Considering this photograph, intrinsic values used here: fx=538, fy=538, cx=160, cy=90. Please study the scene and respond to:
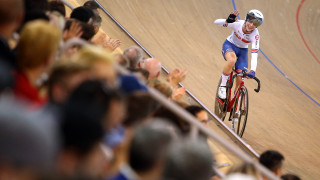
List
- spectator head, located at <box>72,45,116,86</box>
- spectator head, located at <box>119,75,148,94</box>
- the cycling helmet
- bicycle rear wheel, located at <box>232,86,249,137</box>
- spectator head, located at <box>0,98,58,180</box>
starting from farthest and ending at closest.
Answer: the cycling helmet
bicycle rear wheel, located at <box>232,86,249,137</box>
spectator head, located at <box>119,75,148,94</box>
spectator head, located at <box>72,45,116,86</box>
spectator head, located at <box>0,98,58,180</box>

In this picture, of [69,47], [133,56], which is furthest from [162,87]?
[133,56]

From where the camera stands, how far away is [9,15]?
2.87m

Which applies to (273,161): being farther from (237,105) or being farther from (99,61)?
(237,105)

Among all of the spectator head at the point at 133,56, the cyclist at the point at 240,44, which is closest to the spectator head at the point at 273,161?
the spectator head at the point at 133,56

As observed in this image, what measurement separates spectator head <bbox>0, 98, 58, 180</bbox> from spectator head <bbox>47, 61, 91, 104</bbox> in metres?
0.93

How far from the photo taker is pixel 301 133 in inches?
364

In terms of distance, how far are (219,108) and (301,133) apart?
177 centimetres

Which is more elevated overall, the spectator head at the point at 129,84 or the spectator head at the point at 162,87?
the spectator head at the point at 129,84

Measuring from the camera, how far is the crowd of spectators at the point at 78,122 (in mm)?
1516

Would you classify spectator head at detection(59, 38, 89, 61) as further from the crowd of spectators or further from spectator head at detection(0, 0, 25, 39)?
spectator head at detection(0, 0, 25, 39)

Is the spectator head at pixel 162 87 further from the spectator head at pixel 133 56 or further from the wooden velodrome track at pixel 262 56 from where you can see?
the wooden velodrome track at pixel 262 56

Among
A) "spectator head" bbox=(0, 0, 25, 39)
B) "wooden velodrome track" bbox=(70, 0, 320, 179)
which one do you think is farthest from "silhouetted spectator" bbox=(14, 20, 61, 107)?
"wooden velodrome track" bbox=(70, 0, 320, 179)

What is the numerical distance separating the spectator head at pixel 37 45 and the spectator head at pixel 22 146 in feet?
4.10

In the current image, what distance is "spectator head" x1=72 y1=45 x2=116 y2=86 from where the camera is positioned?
266 cm
